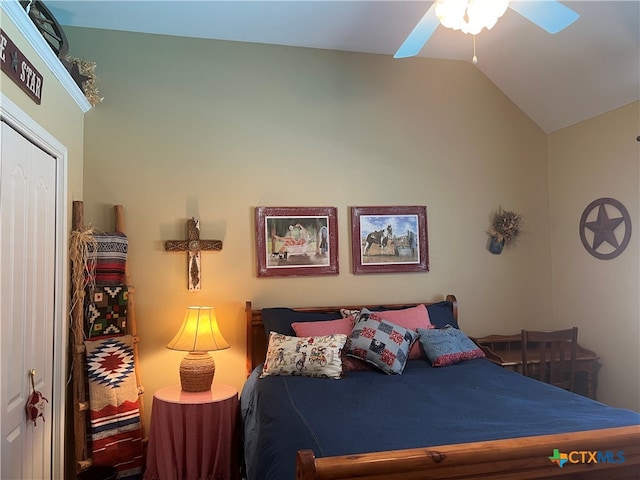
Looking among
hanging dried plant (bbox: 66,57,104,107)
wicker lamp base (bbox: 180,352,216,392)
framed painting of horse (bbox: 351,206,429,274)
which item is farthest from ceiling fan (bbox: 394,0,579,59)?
wicker lamp base (bbox: 180,352,216,392)

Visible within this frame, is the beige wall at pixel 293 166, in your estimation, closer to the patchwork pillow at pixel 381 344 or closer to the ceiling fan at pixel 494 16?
the patchwork pillow at pixel 381 344

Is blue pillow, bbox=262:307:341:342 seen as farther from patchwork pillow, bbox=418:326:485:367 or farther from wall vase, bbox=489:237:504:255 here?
wall vase, bbox=489:237:504:255

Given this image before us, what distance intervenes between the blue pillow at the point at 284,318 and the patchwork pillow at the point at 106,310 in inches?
36.7

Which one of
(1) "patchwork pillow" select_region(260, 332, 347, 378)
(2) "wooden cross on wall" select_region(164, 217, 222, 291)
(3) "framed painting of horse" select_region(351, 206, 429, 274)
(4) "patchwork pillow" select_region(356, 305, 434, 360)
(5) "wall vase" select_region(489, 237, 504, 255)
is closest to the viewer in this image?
(1) "patchwork pillow" select_region(260, 332, 347, 378)

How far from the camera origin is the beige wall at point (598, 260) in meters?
3.27

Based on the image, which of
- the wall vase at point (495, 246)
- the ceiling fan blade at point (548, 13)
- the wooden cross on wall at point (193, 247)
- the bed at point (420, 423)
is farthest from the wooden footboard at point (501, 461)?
the wall vase at point (495, 246)

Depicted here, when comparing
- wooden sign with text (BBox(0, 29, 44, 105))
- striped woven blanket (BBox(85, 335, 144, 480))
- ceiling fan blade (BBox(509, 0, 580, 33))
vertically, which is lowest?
striped woven blanket (BBox(85, 335, 144, 480))

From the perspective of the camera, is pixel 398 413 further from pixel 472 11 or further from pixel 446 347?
pixel 472 11

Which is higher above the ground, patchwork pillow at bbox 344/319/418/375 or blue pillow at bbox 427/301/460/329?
blue pillow at bbox 427/301/460/329

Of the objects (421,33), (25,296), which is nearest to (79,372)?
(25,296)

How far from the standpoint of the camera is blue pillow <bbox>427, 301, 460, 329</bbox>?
11.1ft

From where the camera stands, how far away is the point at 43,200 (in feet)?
8.03

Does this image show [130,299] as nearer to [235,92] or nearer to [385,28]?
[235,92]

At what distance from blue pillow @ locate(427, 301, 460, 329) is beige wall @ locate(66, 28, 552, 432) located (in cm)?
19
